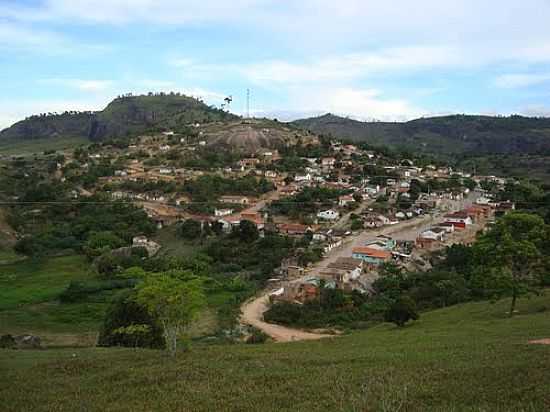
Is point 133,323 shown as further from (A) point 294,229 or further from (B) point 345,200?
(B) point 345,200

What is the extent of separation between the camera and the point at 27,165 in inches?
3014

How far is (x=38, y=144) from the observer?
124m

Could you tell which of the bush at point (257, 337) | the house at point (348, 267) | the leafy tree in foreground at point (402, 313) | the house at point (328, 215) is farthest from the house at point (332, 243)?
the leafy tree in foreground at point (402, 313)

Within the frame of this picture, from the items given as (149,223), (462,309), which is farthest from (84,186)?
(462,309)

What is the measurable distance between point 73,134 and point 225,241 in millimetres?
108430

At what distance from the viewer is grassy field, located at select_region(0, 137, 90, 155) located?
367 ft

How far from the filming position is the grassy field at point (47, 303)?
28.6m

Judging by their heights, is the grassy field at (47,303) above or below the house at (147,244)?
below

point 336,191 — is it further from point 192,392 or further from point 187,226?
point 192,392

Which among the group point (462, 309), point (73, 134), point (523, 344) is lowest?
point (462, 309)

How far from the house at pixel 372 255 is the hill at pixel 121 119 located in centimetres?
7111

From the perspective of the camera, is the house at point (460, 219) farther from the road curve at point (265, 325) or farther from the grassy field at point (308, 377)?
the grassy field at point (308, 377)

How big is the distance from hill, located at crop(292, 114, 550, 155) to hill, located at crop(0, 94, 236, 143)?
2677 cm

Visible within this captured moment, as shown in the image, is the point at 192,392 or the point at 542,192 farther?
the point at 542,192
